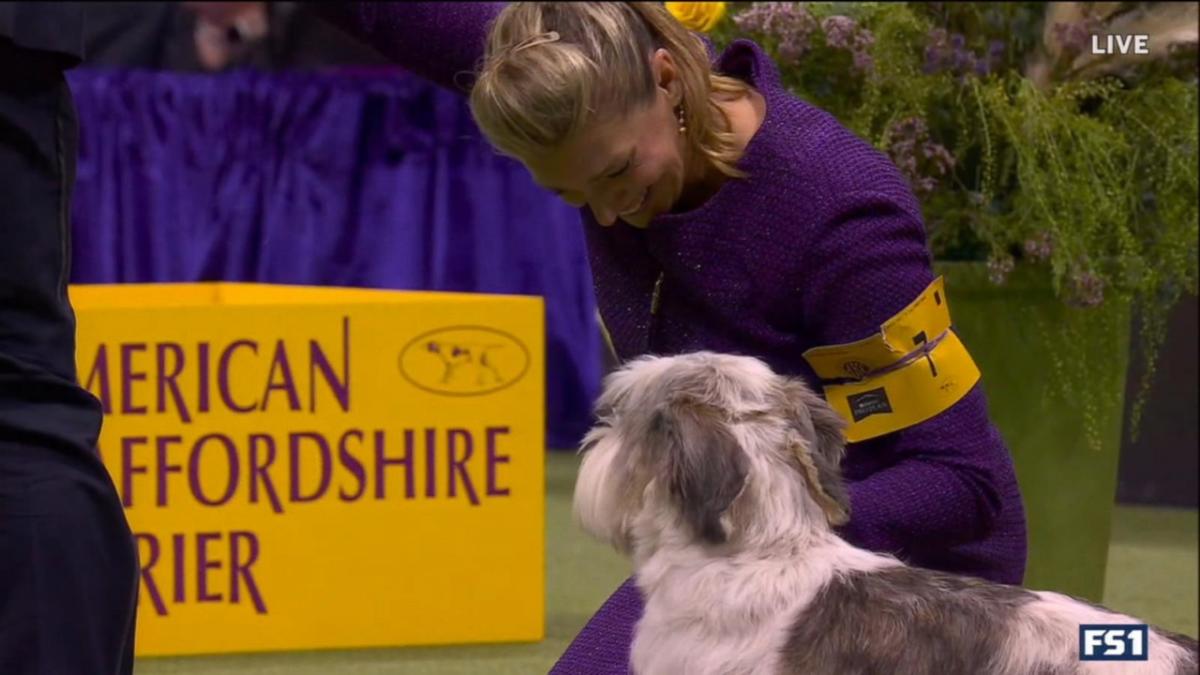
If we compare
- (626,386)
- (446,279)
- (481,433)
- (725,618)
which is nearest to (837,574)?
(725,618)

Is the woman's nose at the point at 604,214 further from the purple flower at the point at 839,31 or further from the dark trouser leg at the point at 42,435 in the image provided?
the purple flower at the point at 839,31

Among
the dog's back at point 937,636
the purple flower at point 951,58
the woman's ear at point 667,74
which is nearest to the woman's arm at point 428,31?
the woman's ear at point 667,74

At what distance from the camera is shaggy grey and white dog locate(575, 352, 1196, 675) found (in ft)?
5.54

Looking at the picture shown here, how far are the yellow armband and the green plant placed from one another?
0.82m

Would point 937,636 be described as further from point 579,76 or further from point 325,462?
point 325,462

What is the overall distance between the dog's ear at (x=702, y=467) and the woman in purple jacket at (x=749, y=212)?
410 mm

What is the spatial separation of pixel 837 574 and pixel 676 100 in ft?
2.15

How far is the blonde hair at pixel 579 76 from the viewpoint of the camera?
200cm

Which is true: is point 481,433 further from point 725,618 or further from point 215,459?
point 725,618

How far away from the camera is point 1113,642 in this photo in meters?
1.71

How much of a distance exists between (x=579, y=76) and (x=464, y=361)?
52.7 inches

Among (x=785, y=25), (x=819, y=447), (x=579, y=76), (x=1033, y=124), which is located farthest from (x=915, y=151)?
(x=819, y=447)

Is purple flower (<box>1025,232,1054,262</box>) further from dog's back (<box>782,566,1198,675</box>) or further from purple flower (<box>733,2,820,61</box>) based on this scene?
dog's back (<box>782,566,1198,675</box>)

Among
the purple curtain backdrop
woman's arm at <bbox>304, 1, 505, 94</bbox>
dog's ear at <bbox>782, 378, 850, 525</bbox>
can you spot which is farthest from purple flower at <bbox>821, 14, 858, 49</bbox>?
the purple curtain backdrop
